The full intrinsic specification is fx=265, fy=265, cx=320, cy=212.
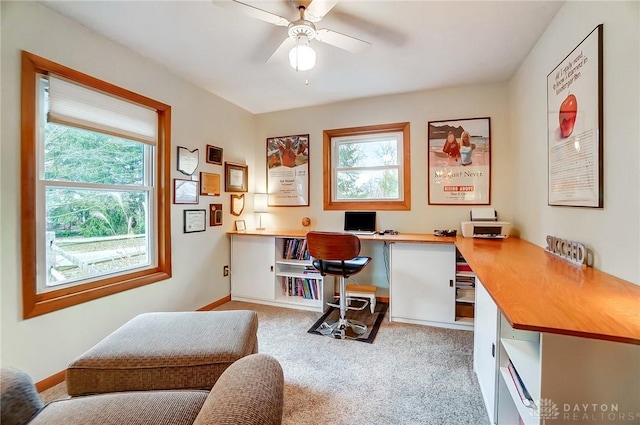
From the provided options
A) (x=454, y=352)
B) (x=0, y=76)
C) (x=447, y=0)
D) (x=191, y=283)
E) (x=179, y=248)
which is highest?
(x=447, y=0)

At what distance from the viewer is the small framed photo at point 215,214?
2951 mm

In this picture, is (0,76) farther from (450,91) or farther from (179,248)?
(450,91)

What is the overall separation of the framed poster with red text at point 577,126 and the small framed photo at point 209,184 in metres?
2.98

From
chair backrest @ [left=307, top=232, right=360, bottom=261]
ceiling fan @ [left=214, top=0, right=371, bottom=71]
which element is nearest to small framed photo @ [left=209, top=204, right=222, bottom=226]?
chair backrest @ [left=307, top=232, right=360, bottom=261]

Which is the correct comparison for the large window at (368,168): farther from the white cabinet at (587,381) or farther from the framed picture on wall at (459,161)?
the white cabinet at (587,381)

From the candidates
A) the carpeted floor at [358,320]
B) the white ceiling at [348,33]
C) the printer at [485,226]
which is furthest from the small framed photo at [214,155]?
the printer at [485,226]

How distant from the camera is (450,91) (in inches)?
Answer: 112

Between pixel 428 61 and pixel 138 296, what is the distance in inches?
125

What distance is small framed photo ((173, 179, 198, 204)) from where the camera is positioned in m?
2.53

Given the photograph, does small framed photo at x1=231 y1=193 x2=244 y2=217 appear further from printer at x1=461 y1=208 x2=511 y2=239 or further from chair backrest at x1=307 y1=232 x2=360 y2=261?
printer at x1=461 y1=208 x2=511 y2=239

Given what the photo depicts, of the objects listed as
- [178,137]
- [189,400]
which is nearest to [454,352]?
[189,400]

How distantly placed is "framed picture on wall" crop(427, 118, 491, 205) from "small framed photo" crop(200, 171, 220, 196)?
93.8 inches

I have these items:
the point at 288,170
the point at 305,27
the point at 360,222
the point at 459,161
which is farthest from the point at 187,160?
the point at 459,161

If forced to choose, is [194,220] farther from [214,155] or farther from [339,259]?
[339,259]
